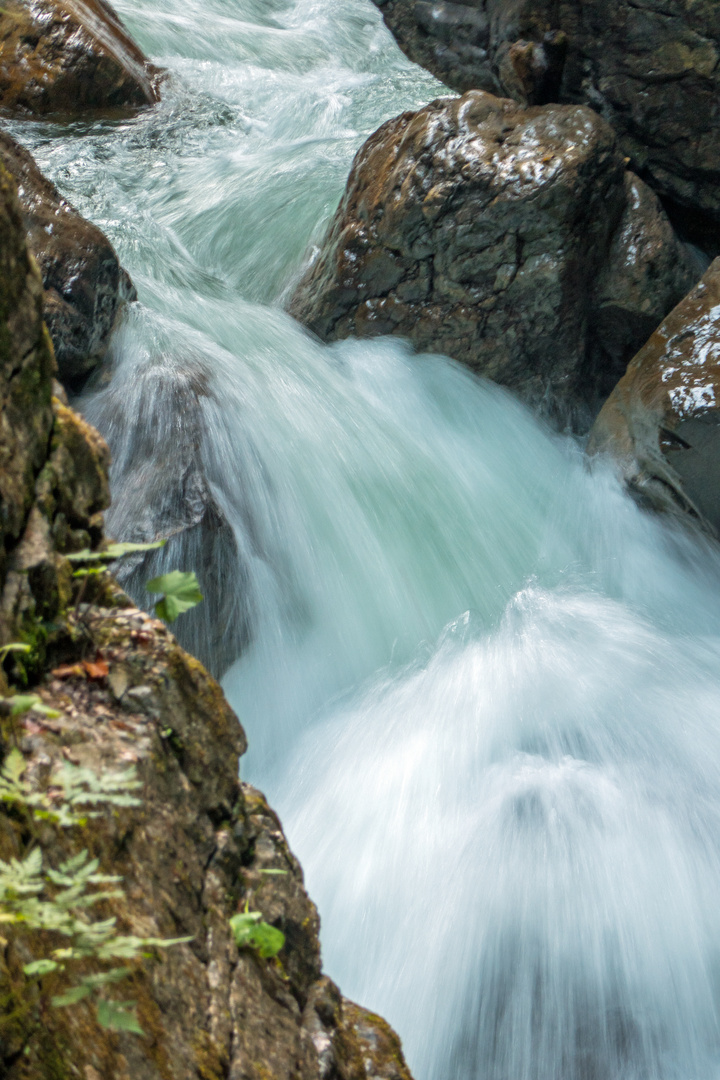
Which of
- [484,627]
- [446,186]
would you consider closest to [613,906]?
[484,627]

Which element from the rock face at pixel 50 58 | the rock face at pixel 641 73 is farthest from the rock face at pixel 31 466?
the rock face at pixel 50 58

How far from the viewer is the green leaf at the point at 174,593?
1.83m

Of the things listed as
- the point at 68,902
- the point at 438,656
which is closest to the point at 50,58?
the point at 438,656

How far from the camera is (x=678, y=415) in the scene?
16.4 ft

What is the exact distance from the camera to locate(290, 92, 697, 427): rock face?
224 inches

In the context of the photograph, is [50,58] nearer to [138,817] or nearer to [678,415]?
[678,415]

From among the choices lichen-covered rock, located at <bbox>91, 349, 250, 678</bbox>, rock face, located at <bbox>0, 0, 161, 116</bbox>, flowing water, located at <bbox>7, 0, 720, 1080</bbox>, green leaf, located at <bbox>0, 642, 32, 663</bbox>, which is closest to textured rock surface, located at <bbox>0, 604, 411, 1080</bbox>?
green leaf, located at <bbox>0, 642, 32, 663</bbox>

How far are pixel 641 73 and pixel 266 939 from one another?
6.60 meters

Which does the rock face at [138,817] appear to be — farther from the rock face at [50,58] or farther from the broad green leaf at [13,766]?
the rock face at [50,58]

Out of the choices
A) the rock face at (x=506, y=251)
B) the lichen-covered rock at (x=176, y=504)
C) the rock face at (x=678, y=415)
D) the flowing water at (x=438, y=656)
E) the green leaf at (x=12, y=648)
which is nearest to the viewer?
the green leaf at (x=12, y=648)

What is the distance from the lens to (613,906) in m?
3.24

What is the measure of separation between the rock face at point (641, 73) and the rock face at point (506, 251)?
0.49m

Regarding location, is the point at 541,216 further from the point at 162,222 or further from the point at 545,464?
the point at 162,222

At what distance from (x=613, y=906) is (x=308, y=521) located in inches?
99.1
